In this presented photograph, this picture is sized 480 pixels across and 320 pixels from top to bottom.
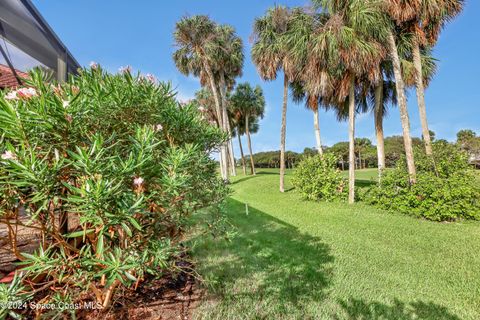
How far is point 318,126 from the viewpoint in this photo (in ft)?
39.4

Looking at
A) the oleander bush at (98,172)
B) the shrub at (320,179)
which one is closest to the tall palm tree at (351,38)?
the shrub at (320,179)

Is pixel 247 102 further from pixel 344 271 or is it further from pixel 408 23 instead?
pixel 344 271

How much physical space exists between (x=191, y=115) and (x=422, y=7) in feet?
30.6

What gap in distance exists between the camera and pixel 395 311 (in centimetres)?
225

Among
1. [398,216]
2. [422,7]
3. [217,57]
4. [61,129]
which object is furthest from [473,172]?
[217,57]

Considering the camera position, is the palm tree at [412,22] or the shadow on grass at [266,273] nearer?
the shadow on grass at [266,273]

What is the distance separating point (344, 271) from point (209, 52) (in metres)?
15.0

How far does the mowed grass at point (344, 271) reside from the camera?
226 cm

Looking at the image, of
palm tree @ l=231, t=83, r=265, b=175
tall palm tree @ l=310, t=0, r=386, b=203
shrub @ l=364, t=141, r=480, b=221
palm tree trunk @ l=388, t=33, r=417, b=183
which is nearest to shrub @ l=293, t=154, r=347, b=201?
shrub @ l=364, t=141, r=480, b=221

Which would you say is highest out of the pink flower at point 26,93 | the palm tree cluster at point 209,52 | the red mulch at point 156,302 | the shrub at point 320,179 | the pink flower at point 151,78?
the palm tree cluster at point 209,52

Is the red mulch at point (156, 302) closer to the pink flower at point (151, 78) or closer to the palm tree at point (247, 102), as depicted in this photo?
the pink flower at point (151, 78)

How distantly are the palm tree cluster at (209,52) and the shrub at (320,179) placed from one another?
5.21 meters

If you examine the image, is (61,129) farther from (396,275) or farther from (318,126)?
(318,126)

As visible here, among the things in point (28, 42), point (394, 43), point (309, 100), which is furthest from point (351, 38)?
point (28, 42)
